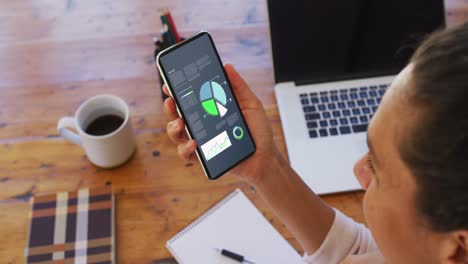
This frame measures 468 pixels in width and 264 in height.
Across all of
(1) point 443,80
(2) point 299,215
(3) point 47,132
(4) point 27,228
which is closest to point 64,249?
(4) point 27,228

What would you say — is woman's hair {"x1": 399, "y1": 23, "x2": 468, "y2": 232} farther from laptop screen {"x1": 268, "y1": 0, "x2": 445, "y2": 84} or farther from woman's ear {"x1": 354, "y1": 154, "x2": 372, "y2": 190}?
laptop screen {"x1": 268, "y1": 0, "x2": 445, "y2": 84}

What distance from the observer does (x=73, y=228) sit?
0.76m

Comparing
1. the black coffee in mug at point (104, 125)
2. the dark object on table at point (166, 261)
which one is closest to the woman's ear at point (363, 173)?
the dark object on table at point (166, 261)

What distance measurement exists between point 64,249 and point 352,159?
0.50m

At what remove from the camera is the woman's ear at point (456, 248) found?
422 millimetres

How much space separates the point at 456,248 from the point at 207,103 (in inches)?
15.2

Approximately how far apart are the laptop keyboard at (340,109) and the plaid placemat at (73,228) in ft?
1.27

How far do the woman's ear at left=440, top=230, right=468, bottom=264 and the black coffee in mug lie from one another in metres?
0.56

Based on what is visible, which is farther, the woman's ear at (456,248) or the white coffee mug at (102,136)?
the white coffee mug at (102,136)

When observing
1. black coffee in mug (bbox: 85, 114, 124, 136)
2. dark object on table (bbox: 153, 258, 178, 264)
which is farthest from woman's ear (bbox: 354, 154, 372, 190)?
black coffee in mug (bbox: 85, 114, 124, 136)

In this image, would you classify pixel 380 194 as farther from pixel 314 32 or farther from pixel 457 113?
pixel 314 32

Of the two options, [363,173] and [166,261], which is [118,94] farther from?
[363,173]

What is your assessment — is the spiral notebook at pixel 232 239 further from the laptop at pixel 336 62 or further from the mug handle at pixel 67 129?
the mug handle at pixel 67 129

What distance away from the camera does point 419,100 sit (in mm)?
410
